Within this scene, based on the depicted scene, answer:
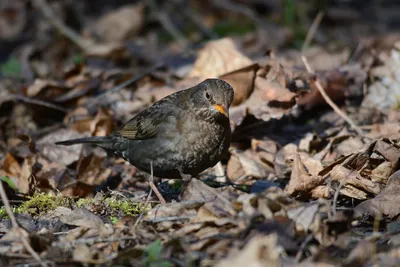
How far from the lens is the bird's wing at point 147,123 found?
5.98 metres

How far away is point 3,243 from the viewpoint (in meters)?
4.04

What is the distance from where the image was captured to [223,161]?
6.79m

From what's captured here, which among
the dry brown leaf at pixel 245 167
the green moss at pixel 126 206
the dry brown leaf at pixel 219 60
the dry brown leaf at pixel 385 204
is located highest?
the dry brown leaf at pixel 219 60

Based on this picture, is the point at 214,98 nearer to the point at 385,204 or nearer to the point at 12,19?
the point at 385,204

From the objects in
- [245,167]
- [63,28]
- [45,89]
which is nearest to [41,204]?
[245,167]

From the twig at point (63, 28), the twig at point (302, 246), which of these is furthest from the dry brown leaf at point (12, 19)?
the twig at point (302, 246)

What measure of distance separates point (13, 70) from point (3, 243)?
6487 millimetres

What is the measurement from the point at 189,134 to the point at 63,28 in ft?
18.7

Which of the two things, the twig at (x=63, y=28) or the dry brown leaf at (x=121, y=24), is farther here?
the dry brown leaf at (x=121, y=24)

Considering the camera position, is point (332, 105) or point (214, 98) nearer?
point (214, 98)

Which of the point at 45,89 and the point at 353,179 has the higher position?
the point at 45,89

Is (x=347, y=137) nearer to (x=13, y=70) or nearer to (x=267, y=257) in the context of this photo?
(x=267, y=257)

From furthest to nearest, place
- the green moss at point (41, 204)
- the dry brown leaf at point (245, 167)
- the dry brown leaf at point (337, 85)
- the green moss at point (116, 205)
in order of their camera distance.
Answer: the dry brown leaf at point (337, 85) → the dry brown leaf at point (245, 167) → the green moss at point (41, 204) → the green moss at point (116, 205)

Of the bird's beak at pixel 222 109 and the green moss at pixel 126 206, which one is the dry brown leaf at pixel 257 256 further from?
the bird's beak at pixel 222 109
